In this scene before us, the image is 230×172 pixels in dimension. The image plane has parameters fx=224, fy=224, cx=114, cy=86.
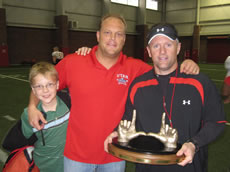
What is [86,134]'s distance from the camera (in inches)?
81.7

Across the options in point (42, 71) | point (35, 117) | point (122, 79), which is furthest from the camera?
point (122, 79)

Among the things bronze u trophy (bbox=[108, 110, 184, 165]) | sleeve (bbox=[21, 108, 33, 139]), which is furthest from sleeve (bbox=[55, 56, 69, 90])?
bronze u trophy (bbox=[108, 110, 184, 165])

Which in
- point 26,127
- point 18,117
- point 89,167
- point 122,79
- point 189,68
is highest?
point 189,68

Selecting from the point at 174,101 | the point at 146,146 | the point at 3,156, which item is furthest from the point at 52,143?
the point at 3,156

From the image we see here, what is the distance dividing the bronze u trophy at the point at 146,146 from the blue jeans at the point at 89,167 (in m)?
0.67

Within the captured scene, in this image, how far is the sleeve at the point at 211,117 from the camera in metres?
1.50

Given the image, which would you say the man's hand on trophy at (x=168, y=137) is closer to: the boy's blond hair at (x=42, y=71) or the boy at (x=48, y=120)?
the boy at (x=48, y=120)

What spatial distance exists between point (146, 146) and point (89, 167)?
929 millimetres

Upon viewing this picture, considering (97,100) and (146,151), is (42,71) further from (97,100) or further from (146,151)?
(146,151)

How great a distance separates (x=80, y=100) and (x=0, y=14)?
59.6ft

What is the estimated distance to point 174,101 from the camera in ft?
5.63

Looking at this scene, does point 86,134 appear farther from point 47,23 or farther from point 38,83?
point 47,23

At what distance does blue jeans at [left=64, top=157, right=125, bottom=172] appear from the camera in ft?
6.81

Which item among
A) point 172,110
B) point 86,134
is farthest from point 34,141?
point 172,110
